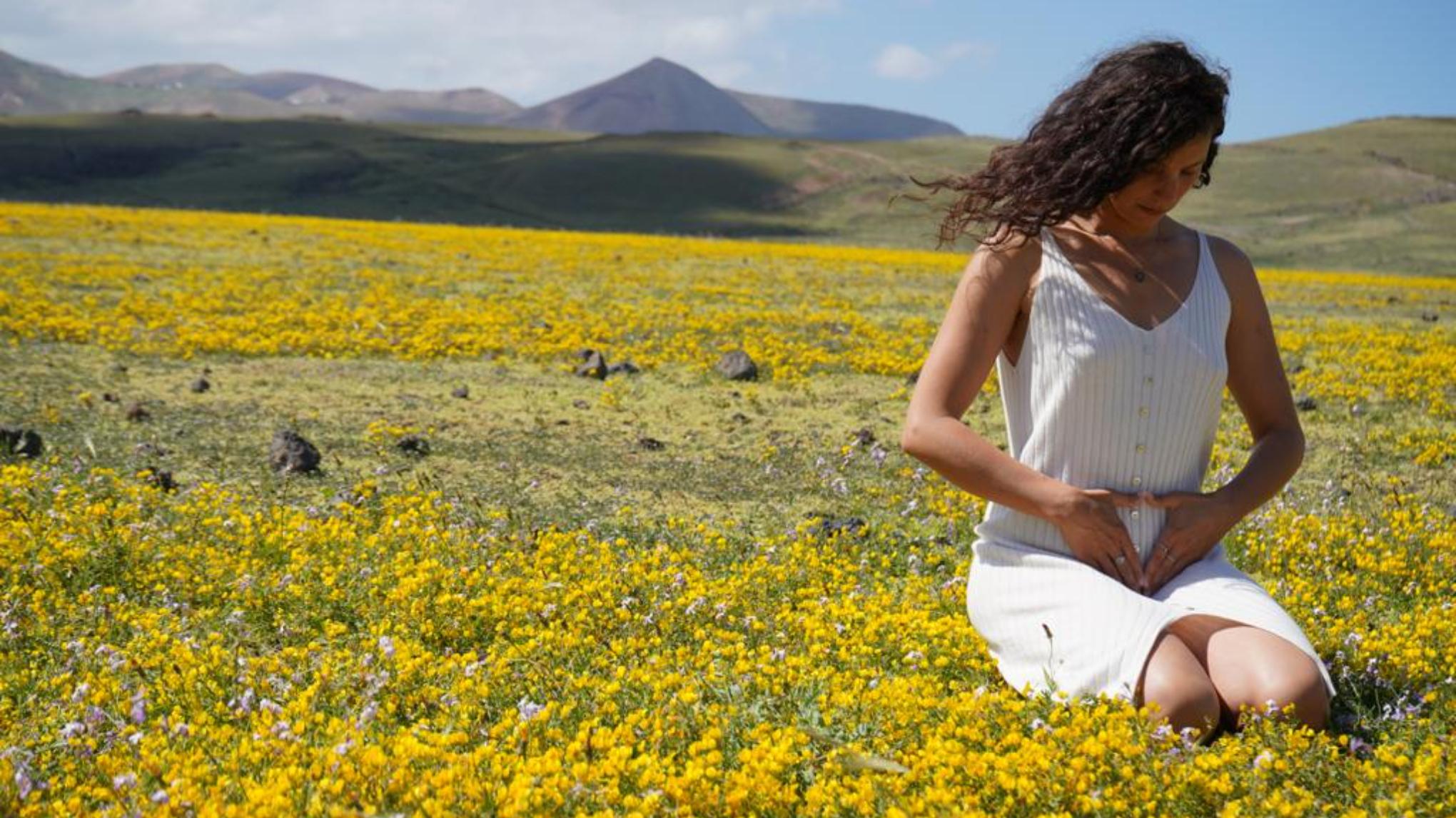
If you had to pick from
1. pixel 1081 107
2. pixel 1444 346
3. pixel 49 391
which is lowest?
pixel 49 391

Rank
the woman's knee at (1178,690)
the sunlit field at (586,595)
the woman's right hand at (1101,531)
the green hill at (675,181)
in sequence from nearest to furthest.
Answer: the sunlit field at (586,595), the woman's knee at (1178,690), the woman's right hand at (1101,531), the green hill at (675,181)

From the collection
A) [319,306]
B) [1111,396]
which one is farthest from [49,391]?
[1111,396]

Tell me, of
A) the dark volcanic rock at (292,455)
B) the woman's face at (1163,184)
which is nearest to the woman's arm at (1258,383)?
the woman's face at (1163,184)

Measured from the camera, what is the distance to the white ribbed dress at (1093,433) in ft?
14.1

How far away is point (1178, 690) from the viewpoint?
3.88 meters

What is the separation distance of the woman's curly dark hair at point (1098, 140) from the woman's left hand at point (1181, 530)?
1.10 meters

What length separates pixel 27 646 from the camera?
5.32 metres

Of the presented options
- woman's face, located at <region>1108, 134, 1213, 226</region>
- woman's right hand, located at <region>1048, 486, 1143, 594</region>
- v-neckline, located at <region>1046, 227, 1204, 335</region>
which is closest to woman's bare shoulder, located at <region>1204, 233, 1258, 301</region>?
v-neckline, located at <region>1046, 227, 1204, 335</region>

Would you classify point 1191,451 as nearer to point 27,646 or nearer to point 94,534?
point 27,646

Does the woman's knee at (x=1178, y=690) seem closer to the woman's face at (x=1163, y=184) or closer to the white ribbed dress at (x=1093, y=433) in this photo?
the white ribbed dress at (x=1093, y=433)

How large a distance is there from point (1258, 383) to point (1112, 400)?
75cm

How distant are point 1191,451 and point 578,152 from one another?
337 ft

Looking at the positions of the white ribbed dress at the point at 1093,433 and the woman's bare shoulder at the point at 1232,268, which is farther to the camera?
the woman's bare shoulder at the point at 1232,268

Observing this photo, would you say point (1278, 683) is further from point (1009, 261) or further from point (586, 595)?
point (586, 595)
